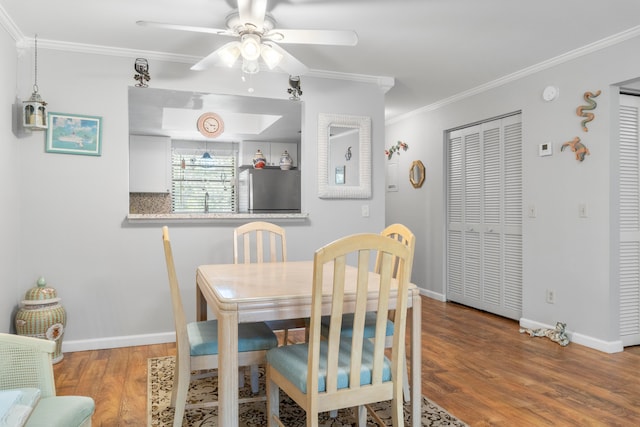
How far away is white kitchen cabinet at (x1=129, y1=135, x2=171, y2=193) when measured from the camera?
6.54 m

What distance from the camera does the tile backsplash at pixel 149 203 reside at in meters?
6.64

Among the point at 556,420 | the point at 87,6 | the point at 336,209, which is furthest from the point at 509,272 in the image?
the point at 87,6

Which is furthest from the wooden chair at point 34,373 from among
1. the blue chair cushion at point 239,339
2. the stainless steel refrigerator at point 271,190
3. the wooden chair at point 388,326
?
the stainless steel refrigerator at point 271,190

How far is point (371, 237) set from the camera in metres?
1.61

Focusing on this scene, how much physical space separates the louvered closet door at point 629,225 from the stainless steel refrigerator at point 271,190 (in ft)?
13.1

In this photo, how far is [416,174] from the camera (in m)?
5.62

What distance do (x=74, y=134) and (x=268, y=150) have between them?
13.3 ft

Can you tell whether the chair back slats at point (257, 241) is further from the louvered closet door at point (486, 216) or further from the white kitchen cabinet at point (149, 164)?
the white kitchen cabinet at point (149, 164)

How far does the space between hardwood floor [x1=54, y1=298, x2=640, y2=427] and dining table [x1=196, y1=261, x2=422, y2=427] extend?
0.68 meters

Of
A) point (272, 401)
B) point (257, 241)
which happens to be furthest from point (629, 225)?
point (272, 401)

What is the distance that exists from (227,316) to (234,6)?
1.97 meters

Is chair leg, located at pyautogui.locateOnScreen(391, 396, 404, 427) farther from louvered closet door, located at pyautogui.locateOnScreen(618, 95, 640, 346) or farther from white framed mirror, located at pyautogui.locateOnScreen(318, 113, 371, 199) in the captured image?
louvered closet door, located at pyautogui.locateOnScreen(618, 95, 640, 346)

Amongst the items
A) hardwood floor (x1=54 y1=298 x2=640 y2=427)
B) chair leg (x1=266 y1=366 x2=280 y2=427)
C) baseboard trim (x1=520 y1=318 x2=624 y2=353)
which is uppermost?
chair leg (x1=266 y1=366 x2=280 y2=427)

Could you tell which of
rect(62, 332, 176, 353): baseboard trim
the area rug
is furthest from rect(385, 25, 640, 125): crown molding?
rect(62, 332, 176, 353): baseboard trim
